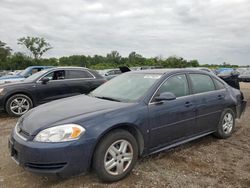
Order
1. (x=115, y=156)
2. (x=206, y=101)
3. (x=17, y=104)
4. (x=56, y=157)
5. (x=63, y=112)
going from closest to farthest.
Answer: (x=56, y=157) < (x=115, y=156) < (x=63, y=112) < (x=206, y=101) < (x=17, y=104)

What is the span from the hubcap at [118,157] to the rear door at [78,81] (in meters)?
4.93

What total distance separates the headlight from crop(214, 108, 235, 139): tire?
10.3ft

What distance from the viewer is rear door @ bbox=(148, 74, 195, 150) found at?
3.69 metres

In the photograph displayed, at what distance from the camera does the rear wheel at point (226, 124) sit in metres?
4.99

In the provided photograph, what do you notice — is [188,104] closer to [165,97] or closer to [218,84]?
[165,97]

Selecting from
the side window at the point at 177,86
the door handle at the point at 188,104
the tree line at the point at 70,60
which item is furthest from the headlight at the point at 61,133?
the tree line at the point at 70,60

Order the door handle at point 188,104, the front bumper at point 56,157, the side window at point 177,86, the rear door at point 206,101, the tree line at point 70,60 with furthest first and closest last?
the tree line at point 70,60
the rear door at point 206,101
the door handle at point 188,104
the side window at point 177,86
the front bumper at point 56,157

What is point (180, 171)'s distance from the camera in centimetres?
358

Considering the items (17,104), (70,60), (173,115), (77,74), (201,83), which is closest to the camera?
(173,115)

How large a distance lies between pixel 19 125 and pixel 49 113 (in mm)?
449

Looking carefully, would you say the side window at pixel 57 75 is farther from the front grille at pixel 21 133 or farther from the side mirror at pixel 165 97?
the side mirror at pixel 165 97

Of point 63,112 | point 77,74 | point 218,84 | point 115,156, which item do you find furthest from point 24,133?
point 77,74

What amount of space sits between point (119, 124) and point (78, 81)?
510 cm

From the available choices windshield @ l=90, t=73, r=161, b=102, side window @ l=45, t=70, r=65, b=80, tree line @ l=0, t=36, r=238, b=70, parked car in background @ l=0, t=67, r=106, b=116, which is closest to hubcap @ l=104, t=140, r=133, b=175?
windshield @ l=90, t=73, r=161, b=102
